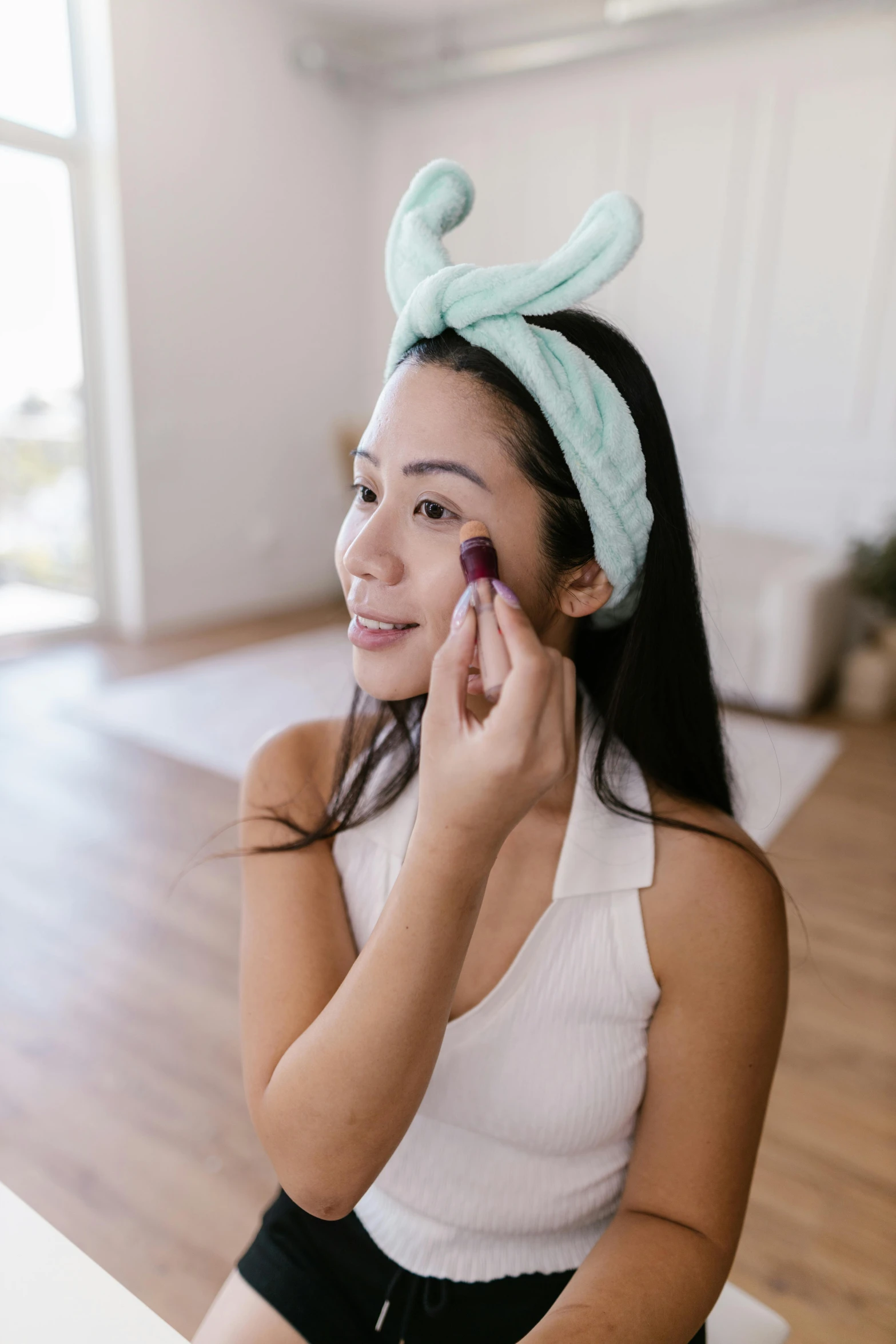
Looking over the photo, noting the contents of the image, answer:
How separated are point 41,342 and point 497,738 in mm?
4419

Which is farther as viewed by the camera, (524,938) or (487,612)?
(524,938)

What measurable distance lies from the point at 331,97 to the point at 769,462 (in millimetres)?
3233

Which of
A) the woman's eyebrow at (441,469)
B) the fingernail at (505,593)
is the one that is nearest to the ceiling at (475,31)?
the woman's eyebrow at (441,469)

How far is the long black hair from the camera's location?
2.41 ft

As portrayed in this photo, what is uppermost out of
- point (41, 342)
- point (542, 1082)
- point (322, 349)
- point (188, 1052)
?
point (322, 349)

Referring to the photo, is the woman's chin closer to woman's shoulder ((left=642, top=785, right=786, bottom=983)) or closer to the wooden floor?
woman's shoulder ((left=642, top=785, right=786, bottom=983))

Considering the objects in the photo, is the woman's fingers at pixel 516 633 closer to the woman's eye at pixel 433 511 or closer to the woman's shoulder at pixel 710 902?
the woman's eye at pixel 433 511

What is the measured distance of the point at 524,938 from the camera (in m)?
0.79

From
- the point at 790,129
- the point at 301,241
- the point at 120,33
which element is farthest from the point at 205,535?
the point at 790,129

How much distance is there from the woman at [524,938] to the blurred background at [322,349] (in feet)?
4.78

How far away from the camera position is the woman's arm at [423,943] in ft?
1.79

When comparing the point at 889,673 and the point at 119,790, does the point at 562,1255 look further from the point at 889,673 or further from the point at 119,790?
the point at 889,673

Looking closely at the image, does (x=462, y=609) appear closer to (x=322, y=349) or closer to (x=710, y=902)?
(x=710, y=902)

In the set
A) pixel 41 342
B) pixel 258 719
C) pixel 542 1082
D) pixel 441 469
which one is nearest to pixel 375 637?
pixel 441 469
